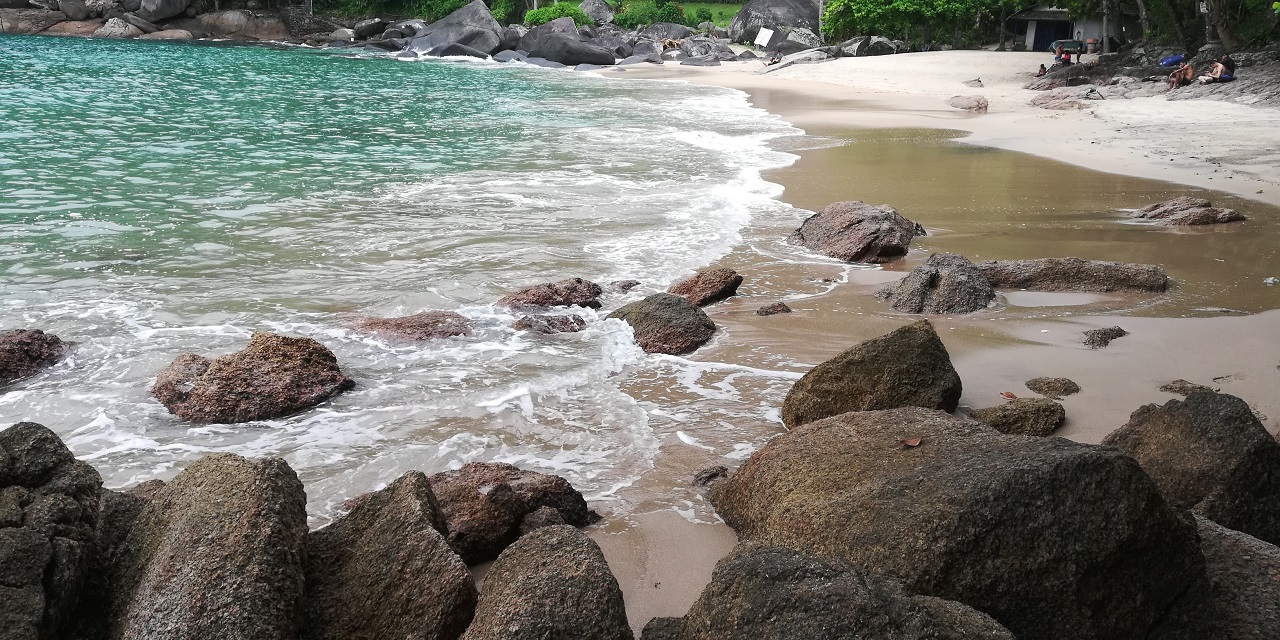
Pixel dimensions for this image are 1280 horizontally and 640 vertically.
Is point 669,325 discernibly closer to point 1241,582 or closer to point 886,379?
point 886,379

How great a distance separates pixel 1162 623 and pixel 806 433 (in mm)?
1703

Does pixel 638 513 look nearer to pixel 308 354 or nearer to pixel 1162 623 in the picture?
pixel 1162 623

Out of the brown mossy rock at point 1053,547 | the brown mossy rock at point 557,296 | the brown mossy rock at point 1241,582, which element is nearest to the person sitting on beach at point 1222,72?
the brown mossy rock at point 557,296

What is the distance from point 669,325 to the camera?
24.1ft

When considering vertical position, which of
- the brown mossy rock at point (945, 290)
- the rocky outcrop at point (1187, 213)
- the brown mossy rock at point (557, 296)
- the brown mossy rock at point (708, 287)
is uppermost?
the rocky outcrop at point (1187, 213)

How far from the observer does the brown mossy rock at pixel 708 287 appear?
8.41 m

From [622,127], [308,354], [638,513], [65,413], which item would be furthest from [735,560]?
[622,127]

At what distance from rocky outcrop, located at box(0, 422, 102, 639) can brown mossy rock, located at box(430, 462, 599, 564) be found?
1.40 metres

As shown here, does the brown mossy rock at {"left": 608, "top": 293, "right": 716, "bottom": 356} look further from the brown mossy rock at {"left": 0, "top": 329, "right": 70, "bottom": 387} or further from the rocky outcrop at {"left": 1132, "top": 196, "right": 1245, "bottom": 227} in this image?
the rocky outcrop at {"left": 1132, "top": 196, "right": 1245, "bottom": 227}

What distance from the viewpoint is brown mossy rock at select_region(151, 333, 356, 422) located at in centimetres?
599

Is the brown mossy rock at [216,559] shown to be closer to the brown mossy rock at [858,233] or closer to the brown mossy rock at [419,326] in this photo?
the brown mossy rock at [419,326]

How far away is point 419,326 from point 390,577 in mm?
4528

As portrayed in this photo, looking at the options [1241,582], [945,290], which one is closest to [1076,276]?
[945,290]

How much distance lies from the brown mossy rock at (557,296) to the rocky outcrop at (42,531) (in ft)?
16.0
